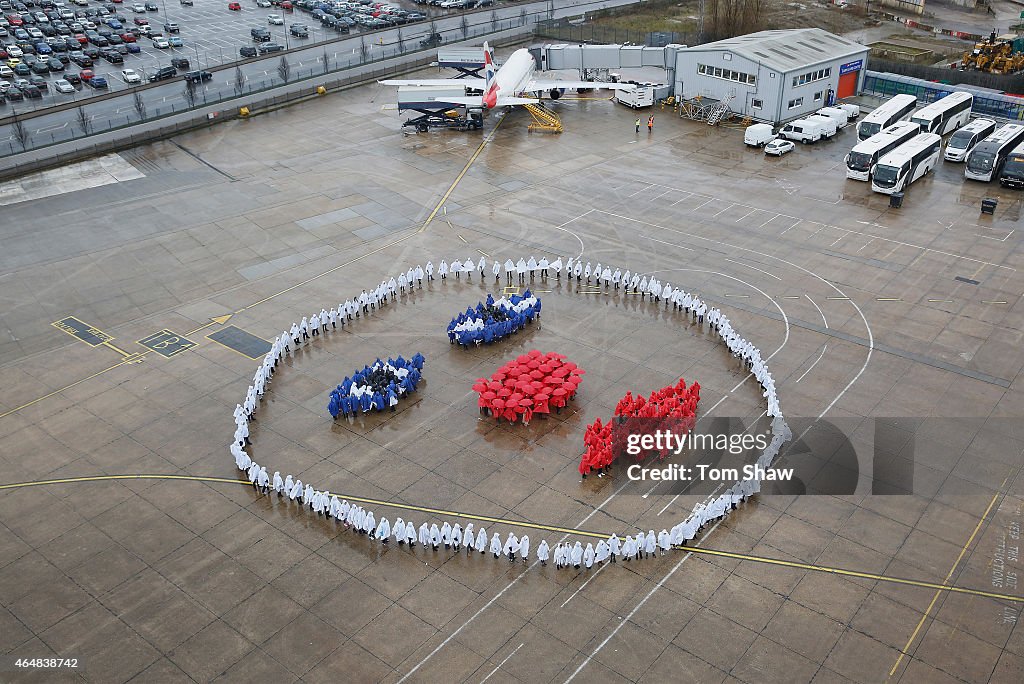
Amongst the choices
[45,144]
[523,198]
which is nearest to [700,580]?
[523,198]

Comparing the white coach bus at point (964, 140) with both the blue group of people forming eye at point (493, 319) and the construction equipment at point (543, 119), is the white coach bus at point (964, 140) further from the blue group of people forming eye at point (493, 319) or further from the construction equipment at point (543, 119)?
the blue group of people forming eye at point (493, 319)

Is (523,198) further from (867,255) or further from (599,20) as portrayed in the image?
(599,20)

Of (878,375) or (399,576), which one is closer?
(399,576)

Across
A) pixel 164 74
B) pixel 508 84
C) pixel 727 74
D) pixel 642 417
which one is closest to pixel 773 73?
pixel 727 74

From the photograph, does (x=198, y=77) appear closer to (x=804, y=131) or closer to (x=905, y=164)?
(x=804, y=131)

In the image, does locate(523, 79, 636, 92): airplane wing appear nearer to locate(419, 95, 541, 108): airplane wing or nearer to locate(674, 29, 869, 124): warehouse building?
locate(419, 95, 541, 108): airplane wing
